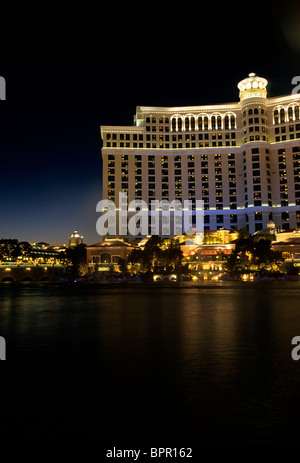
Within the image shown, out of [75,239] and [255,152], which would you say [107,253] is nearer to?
[255,152]

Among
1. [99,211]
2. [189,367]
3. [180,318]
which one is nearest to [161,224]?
[99,211]

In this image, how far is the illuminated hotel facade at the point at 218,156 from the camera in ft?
405

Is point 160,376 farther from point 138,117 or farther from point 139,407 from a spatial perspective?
point 138,117

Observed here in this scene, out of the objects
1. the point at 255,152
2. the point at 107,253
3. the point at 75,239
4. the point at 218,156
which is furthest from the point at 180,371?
the point at 75,239

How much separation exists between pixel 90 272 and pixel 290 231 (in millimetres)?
53174

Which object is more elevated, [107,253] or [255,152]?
[255,152]

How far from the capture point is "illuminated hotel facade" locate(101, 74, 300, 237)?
405ft

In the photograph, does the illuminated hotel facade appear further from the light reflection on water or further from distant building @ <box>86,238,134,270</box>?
the light reflection on water

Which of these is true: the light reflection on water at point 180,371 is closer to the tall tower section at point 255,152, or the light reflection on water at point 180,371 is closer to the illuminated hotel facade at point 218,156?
the tall tower section at point 255,152

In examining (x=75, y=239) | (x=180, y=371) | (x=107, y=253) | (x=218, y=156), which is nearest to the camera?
(x=180, y=371)

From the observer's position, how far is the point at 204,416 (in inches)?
254

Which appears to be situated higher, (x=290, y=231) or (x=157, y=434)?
(x=290, y=231)

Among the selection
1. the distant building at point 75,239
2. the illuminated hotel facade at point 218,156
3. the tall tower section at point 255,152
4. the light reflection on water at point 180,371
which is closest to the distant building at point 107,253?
the illuminated hotel facade at point 218,156

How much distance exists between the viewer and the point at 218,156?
13025cm
